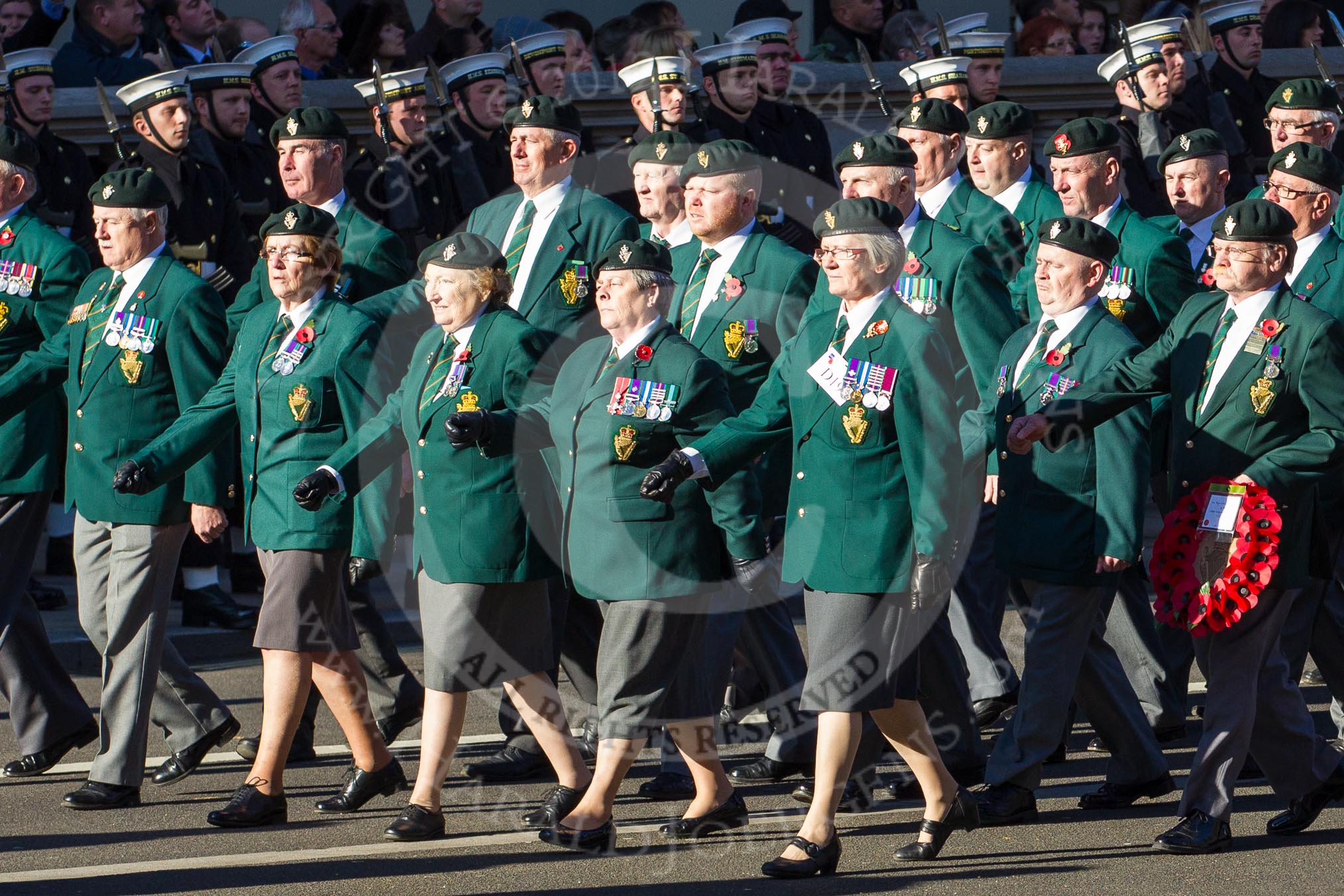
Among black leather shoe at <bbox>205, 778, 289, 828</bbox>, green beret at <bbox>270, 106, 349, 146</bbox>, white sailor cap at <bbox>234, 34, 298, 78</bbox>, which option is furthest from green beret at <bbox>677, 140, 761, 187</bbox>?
white sailor cap at <bbox>234, 34, 298, 78</bbox>

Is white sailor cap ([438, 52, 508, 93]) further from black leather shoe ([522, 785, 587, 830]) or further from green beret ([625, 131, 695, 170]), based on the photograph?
black leather shoe ([522, 785, 587, 830])

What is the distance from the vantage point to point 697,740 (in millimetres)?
6734

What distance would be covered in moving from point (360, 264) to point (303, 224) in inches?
41.7

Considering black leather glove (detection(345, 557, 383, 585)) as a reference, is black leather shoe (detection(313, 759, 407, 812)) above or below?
below

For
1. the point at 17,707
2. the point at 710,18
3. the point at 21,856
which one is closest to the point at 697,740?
the point at 21,856

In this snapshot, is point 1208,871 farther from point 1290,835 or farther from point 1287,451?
point 1287,451

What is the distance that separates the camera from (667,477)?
6.27 meters

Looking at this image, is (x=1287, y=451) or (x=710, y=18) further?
(x=710, y=18)

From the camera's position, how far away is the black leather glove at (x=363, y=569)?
6.80m

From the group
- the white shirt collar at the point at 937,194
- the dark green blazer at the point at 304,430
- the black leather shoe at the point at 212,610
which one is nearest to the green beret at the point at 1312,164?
the white shirt collar at the point at 937,194

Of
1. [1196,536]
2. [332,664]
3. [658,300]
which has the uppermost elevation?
[658,300]

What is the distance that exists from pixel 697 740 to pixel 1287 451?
1.84 m

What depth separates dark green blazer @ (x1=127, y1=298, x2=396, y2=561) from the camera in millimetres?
6957

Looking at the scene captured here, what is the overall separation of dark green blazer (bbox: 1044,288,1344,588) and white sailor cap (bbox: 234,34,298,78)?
537cm
